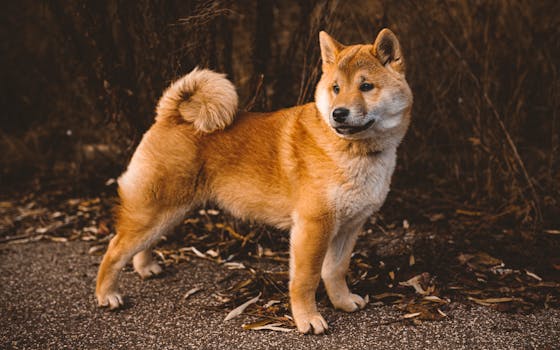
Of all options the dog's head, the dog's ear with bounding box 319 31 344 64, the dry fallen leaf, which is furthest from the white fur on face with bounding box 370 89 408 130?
the dry fallen leaf

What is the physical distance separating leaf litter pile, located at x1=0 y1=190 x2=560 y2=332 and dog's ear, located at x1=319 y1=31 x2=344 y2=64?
1.59 metres

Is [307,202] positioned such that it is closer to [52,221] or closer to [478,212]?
[478,212]

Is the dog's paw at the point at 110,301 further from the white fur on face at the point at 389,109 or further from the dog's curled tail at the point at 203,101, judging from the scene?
the white fur on face at the point at 389,109

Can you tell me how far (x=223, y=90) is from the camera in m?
3.70

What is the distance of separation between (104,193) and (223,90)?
9.63ft

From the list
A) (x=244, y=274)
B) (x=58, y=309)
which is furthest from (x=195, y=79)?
(x=58, y=309)

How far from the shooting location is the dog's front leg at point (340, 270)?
3669 millimetres

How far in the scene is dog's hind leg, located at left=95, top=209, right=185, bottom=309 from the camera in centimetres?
369

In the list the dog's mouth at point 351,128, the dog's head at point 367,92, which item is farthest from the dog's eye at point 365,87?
the dog's mouth at point 351,128

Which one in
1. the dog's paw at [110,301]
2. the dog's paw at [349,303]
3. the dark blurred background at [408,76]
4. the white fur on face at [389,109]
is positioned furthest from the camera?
the dark blurred background at [408,76]

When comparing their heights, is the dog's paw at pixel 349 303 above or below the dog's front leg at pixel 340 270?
below

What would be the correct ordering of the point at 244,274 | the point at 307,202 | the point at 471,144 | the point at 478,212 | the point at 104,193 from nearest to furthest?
the point at 307,202 < the point at 244,274 < the point at 478,212 < the point at 471,144 < the point at 104,193

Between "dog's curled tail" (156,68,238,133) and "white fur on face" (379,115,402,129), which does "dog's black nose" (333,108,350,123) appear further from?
"dog's curled tail" (156,68,238,133)

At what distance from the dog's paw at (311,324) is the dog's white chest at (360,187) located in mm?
632
